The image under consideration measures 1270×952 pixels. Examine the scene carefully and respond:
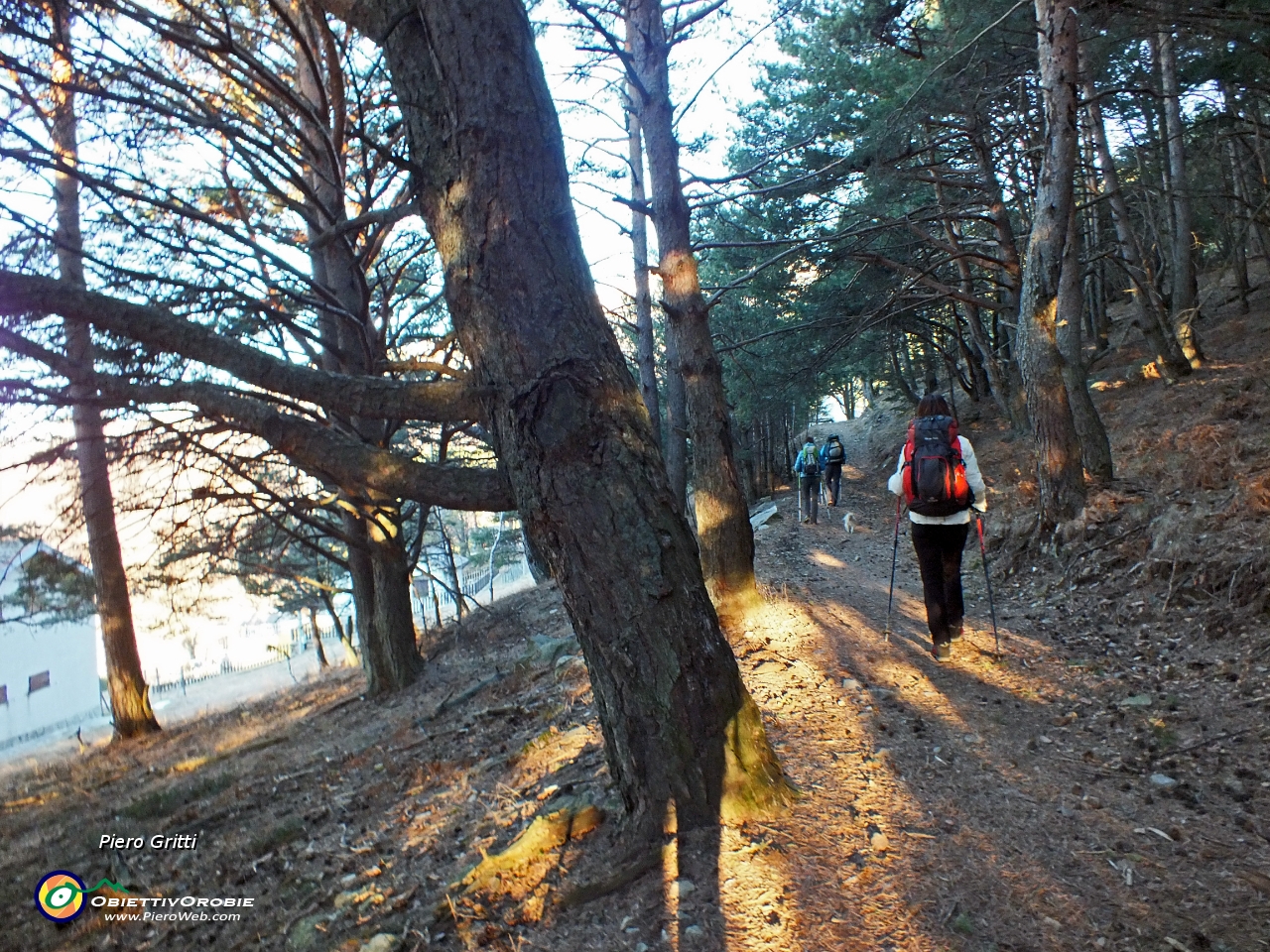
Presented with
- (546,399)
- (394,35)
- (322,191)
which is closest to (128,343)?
(322,191)

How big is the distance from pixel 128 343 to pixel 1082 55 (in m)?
10.2

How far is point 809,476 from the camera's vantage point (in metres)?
15.6

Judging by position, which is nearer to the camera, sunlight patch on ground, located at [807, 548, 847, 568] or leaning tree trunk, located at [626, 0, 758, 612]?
leaning tree trunk, located at [626, 0, 758, 612]

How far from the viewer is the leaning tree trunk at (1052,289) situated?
23.7 ft

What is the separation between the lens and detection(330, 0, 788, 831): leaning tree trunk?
2.91m

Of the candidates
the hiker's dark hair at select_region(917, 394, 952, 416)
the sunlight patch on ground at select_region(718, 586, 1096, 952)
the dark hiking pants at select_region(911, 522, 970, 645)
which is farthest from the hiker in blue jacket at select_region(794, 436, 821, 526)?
the dark hiking pants at select_region(911, 522, 970, 645)

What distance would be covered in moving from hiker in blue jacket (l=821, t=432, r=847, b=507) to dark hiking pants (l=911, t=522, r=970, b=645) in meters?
11.2

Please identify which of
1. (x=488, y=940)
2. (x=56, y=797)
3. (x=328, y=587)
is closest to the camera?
(x=488, y=940)

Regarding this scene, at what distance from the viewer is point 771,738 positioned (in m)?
3.94

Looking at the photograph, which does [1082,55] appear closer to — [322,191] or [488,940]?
[322,191]

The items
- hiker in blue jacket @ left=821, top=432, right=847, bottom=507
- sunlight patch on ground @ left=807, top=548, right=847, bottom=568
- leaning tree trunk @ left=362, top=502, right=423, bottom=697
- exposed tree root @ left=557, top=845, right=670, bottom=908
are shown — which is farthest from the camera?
hiker in blue jacket @ left=821, top=432, right=847, bottom=507

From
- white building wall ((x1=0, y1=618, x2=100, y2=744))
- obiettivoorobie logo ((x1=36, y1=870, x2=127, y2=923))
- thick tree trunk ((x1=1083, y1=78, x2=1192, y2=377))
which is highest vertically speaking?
thick tree trunk ((x1=1083, y1=78, x2=1192, y2=377))

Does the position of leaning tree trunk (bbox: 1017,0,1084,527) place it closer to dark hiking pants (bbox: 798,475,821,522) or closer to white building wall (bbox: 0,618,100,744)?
dark hiking pants (bbox: 798,475,821,522)

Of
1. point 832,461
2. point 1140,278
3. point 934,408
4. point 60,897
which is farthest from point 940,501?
point 832,461
